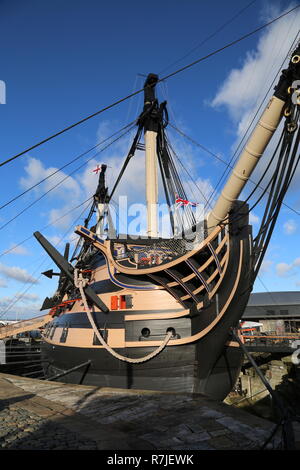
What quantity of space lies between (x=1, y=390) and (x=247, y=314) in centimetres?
3332

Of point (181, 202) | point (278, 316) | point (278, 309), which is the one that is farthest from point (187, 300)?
point (278, 309)

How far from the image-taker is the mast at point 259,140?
311 inches

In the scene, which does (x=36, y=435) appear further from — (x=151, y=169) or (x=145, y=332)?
(x=151, y=169)

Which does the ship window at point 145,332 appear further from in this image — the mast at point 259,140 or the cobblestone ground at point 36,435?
the cobblestone ground at point 36,435

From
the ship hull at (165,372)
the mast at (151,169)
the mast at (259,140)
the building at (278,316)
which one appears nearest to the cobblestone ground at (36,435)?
the ship hull at (165,372)

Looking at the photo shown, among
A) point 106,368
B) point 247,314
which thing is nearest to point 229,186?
point 106,368

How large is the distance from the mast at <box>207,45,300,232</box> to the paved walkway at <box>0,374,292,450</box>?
5638 millimetres

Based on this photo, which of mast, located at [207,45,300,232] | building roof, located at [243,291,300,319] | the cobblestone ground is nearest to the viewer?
the cobblestone ground

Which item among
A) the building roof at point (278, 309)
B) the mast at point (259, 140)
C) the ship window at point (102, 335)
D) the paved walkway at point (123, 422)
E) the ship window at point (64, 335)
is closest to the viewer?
the paved walkway at point (123, 422)

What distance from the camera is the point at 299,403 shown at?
19.0m

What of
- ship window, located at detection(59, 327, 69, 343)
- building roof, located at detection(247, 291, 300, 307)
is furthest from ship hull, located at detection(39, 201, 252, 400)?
building roof, located at detection(247, 291, 300, 307)

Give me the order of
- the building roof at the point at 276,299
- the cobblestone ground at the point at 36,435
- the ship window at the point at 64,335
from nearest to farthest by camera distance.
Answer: the cobblestone ground at the point at 36,435, the ship window at the point at 64,335, the building roof at the point at 276,299

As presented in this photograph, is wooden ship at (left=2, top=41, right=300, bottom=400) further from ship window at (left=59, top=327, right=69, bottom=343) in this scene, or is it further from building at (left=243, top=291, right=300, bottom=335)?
building at (left=243, top=291, right=300, bottom=335)

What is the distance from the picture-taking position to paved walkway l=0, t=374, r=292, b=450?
4914mm
